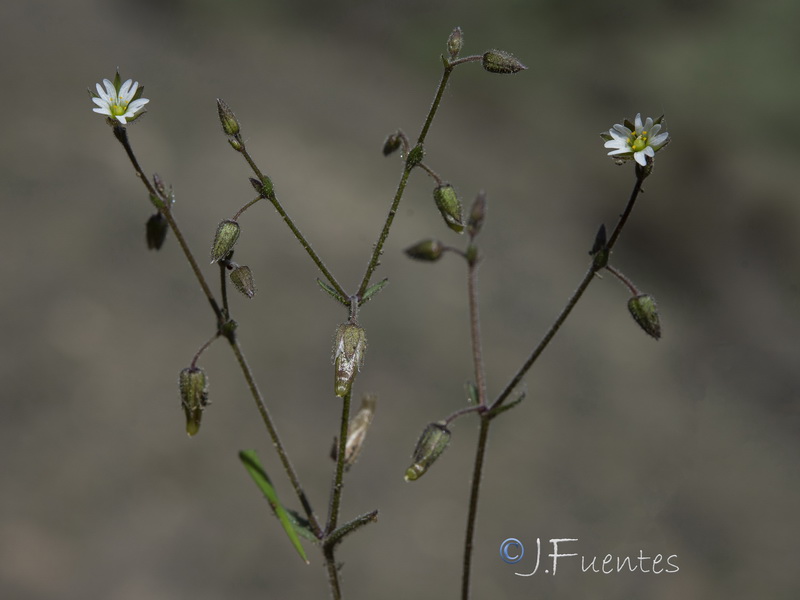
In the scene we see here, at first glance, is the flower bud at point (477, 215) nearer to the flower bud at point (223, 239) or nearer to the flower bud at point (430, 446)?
the flower bud at point (430, 446)

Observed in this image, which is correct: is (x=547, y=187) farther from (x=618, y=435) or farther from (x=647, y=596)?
(x=647, y=596)

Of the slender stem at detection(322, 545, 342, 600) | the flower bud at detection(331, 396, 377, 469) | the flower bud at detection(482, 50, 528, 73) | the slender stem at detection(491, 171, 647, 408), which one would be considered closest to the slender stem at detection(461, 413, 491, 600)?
the slender stem at detection(491, 171, 647, 408)

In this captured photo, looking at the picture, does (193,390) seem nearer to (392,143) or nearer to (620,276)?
(392,143)

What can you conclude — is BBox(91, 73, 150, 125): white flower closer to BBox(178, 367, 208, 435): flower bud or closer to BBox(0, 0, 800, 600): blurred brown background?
BBox(178, 367, 208, 435): flower bud

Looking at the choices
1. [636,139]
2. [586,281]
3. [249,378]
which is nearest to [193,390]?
[249,378]

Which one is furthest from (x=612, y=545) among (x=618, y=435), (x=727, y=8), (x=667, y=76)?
(x=727, y=8)

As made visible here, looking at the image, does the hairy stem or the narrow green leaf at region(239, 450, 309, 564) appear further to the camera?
the narrow green leaf at region(239, 450, 309, 564)

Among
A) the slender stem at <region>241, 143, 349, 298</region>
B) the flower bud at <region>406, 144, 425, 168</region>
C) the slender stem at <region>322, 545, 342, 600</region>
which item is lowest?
the slender stem at <region>322, 545, 342, 600</region>
